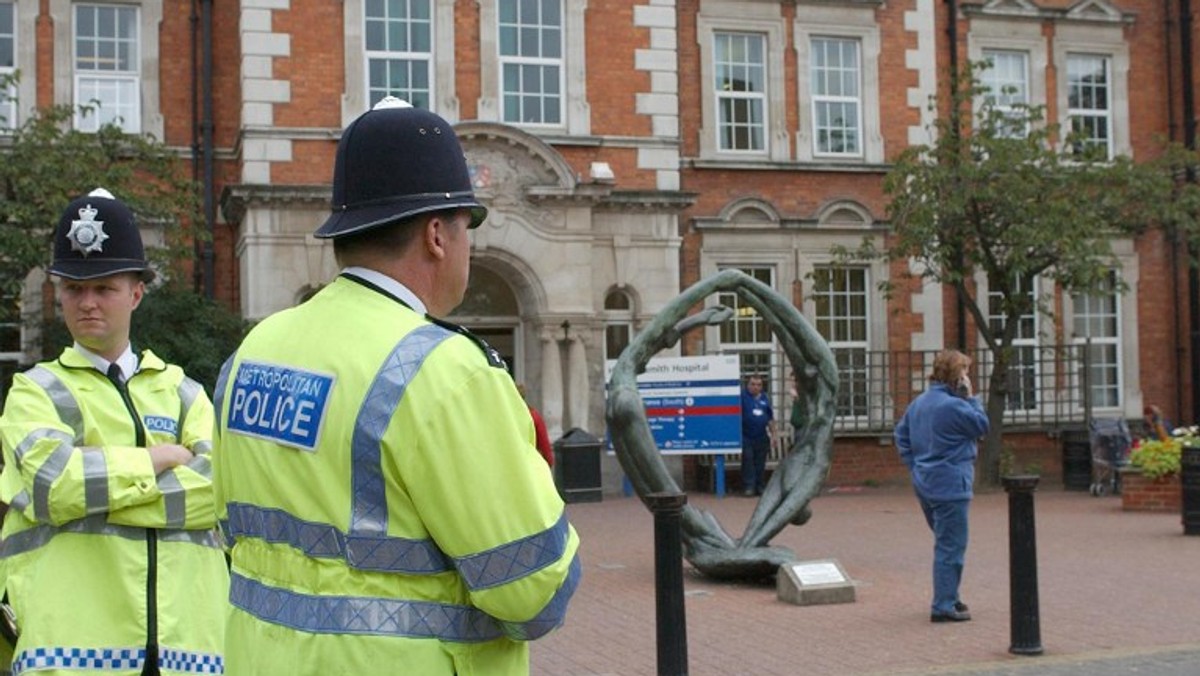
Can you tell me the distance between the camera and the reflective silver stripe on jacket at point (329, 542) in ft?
8.43

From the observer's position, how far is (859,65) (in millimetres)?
25594

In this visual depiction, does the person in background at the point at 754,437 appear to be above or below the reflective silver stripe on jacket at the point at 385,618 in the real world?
below

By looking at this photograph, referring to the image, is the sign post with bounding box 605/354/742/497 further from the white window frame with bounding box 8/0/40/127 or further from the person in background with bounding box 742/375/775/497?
the white window frame with bounding box 8/0/40/127

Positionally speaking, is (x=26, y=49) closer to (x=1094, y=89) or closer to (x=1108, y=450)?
(x=1108, y=450)

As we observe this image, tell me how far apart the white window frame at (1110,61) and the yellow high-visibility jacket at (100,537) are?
81.5ft

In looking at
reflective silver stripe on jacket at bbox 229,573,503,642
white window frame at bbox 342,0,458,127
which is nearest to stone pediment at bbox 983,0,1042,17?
white window frame at bbox 342,0,458,127

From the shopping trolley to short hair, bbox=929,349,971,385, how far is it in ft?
42.5

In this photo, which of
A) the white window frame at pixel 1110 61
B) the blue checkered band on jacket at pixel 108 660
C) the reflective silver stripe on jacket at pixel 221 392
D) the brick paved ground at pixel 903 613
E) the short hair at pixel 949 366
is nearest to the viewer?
the reflective silver stripe on jacket at pixel 221 392

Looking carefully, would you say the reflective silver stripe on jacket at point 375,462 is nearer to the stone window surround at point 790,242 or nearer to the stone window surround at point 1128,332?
the stone window surround at point 790,242

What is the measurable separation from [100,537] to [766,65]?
22189 mm

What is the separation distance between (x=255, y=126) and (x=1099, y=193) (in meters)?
12.2

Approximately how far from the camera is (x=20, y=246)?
17.6 metres

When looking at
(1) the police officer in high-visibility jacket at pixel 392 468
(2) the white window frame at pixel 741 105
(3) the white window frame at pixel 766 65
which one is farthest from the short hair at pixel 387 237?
(2) the white window frame at pixel 741 105

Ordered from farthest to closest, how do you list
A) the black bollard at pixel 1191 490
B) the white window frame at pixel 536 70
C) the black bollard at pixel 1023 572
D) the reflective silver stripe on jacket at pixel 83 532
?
the white window frame at pixel 536 70, the black bollard at pixel 1191 490, the black bollard at pixel 1023 572, the reflective silver stripe on jacket at pixel 83 532
